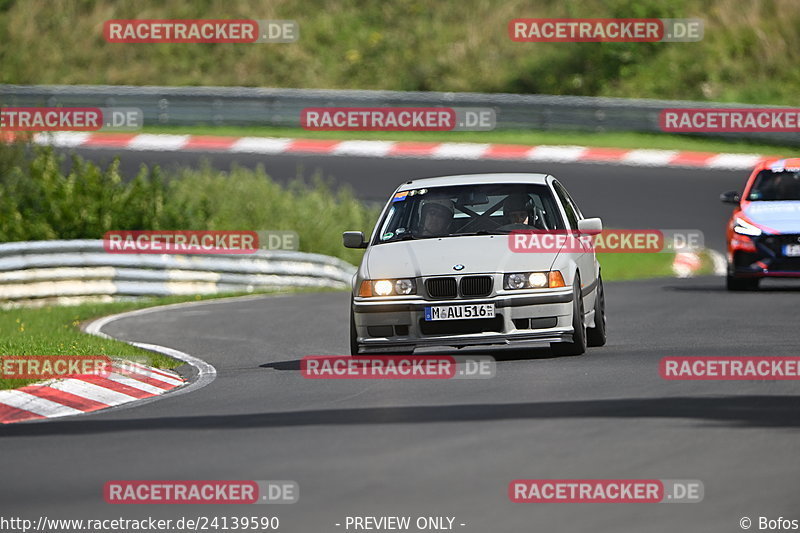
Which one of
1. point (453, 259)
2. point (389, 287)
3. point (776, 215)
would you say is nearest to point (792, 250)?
point (776, 215)

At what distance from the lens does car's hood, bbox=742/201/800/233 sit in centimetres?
1823

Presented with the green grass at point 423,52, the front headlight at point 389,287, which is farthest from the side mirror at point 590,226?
the green grass at point 423,52

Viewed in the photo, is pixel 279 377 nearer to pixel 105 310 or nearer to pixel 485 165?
pixel 105 310

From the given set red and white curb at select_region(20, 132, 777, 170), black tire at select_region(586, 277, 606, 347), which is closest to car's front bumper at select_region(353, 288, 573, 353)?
black tire at select_region(586, 277, 606, 347)

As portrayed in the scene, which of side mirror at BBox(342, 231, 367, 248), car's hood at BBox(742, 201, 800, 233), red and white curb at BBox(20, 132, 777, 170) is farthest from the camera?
red and white curb at BBox(20, 132, 777, 170)

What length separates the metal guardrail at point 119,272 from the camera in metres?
20.8

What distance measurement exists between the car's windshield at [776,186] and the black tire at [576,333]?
6817mm

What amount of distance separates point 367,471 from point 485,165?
25.2 m

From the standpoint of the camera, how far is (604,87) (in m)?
39.1

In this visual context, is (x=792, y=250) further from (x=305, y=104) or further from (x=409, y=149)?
(x=305, y=104)

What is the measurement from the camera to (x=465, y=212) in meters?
13.2

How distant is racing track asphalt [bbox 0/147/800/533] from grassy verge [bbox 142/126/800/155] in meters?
20.2

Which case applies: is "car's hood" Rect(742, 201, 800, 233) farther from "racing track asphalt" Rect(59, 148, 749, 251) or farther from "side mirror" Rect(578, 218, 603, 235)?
"racing track asphalt" Rect(59, 148, 749, 251)

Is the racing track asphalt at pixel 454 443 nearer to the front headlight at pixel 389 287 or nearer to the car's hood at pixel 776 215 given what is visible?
the front headlight at pixel 389 287
